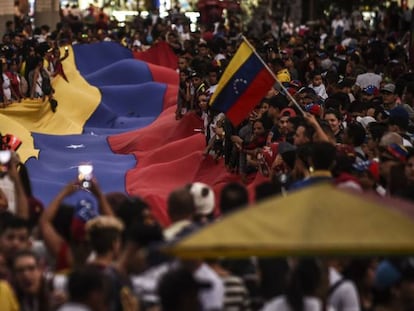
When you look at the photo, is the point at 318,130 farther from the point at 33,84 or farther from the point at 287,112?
the point at 33,84

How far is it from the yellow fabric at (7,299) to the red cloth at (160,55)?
89.8ft

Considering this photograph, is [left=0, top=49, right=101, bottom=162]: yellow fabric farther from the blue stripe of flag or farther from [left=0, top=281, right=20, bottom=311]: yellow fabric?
[left=0, top=281, right=20, bottom=311]: yellow fabric

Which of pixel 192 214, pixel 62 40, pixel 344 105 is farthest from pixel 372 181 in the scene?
pixel 62 40

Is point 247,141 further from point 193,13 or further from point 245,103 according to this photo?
point 193,13

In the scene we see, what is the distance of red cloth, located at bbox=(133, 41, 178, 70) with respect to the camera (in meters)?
37.1

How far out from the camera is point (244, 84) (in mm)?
15539

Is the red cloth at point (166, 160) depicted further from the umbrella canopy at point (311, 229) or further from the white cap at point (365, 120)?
the umbrella canopy at point (311, 229)

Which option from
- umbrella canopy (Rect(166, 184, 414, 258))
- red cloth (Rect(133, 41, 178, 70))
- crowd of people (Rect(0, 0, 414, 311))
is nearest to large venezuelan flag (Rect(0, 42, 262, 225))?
red cloth (Rect(133, 41, 178, 70))

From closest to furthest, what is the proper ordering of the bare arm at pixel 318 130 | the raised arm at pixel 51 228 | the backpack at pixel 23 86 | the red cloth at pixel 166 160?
1. the raised arm at pixel 51 228
2. the bare arm at pixel 318 130
3. the red cloth at pixel 166 160
4. the backpack at pixel 23 86

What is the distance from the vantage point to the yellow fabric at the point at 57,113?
24.7 metres

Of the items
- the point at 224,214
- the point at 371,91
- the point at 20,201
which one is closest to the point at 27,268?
the point at 224,214

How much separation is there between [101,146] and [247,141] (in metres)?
8.26

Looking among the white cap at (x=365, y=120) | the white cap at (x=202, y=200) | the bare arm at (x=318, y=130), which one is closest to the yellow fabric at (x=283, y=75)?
the white cap at (x=365, y=120)

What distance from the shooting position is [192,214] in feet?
34.2
